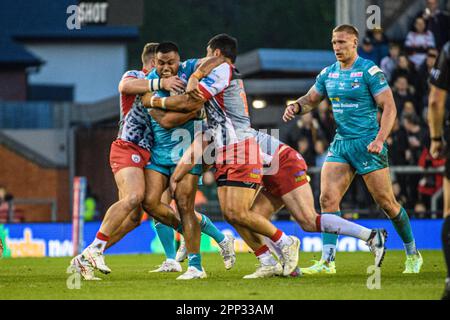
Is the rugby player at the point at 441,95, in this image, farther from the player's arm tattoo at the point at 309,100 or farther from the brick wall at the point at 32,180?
the brick wall at the point at 32,180

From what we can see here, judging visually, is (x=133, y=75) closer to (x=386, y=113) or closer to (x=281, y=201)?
(x=281, y=201)

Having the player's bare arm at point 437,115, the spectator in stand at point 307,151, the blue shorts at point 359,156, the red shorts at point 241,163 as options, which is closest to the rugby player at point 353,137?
the blue shorts at point 359,156

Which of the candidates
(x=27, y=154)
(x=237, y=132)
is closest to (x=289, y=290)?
(x=237, y=132)

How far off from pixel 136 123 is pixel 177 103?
3.38 ft

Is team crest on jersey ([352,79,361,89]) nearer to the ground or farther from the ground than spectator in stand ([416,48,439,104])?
nearer to the ground

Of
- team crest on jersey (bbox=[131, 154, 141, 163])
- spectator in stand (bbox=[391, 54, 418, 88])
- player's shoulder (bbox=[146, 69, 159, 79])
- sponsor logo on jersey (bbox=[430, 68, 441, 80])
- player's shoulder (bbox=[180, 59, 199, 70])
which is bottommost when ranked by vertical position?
team crest on jersey (bbox=[131, 154, 141, 163])

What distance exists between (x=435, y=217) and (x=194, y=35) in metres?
42.7

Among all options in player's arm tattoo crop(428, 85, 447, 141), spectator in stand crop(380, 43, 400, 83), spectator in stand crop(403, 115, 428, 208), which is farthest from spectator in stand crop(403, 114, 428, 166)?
player's arm tattoo crop(428, 85, 447, 141)

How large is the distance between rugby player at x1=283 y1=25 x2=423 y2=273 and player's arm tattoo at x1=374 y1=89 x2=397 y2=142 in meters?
0.01

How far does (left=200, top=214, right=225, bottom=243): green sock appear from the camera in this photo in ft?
41.7

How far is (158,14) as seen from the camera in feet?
206

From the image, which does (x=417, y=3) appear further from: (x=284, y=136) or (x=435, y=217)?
(x=435, y=217)

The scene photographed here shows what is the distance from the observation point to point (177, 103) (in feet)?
37.9

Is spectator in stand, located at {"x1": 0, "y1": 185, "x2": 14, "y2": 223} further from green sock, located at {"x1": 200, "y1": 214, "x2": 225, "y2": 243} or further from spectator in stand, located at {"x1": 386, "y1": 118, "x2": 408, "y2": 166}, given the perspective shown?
green sock, located at {"x1": 200, "y1": 214, "x2": 225, "y2": 243}
